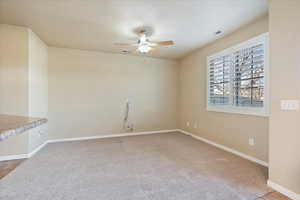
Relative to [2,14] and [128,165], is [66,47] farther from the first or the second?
[128,165]

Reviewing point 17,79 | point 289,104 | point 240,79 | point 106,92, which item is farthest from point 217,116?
point 17,79

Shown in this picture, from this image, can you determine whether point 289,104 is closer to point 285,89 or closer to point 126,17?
point 285,89

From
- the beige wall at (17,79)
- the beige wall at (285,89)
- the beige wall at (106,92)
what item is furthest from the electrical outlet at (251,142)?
the beige wall at (17,79)

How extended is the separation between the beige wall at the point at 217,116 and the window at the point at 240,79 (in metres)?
0.15

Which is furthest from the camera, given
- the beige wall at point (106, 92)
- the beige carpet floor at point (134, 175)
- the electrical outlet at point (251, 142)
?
the beige wall at point (106, 92)

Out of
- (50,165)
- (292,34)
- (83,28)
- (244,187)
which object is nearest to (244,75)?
(292,34)

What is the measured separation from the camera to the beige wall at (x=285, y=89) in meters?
1.69

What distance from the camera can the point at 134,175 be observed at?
7.40 feet

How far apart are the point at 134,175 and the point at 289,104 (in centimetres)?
221

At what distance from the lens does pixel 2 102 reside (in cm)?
283

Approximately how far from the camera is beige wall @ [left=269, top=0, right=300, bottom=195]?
1692 mm

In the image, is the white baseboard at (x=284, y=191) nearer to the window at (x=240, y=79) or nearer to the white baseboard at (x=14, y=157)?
the window at (x=240, y=79)

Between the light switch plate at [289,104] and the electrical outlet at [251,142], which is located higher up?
the light switch plate at [289,104]

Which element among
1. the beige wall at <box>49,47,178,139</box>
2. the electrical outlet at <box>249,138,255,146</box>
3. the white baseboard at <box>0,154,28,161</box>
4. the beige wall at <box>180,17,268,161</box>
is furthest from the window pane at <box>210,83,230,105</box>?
the white baseboard at <box>0,154,28,161</box>
